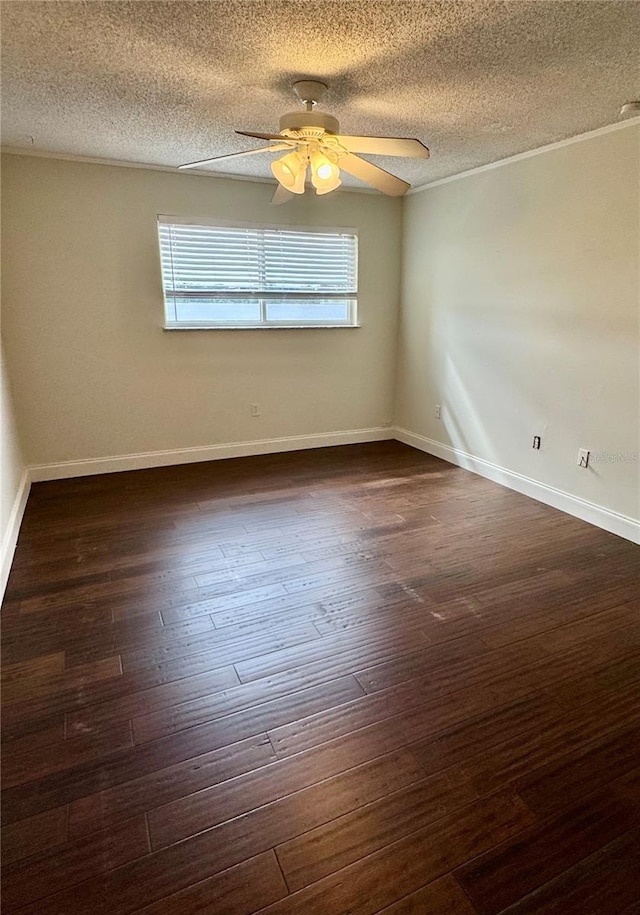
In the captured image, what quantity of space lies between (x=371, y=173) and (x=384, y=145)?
31 cm

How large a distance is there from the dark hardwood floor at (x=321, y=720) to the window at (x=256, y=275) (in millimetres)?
1983

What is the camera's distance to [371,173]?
2.46m

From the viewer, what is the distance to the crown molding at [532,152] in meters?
2.75

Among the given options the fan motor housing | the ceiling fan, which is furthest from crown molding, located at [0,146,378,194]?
the fan motor housing

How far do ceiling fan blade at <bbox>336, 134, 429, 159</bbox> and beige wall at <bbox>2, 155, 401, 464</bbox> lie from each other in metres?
2.13

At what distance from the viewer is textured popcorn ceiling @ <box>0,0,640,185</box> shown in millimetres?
1712

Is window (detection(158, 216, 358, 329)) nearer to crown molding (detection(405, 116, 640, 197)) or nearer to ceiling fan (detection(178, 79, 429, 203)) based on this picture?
crown molding (detection(405, 116, 640, 197))

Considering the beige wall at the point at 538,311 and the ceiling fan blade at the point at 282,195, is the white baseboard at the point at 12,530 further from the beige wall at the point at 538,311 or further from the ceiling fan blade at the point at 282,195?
the beige wall at the point at 538,311

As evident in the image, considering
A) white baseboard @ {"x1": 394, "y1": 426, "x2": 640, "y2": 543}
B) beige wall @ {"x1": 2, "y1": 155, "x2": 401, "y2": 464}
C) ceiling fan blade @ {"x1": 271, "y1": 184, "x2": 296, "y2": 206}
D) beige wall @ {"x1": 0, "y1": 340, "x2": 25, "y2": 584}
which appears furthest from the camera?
beige wall @ {"x1": 2, "y1": 155, "x2": 401, "y2": 464}

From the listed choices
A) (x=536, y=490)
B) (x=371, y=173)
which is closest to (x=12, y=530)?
(x=371, y=173)

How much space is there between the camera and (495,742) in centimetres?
161

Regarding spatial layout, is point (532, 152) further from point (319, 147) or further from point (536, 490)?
point (536, 490)

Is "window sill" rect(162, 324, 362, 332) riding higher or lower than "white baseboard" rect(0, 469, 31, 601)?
higher

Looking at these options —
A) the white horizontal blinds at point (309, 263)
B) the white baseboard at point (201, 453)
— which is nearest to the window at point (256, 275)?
the white horizontal blinds at point (309, 263)
